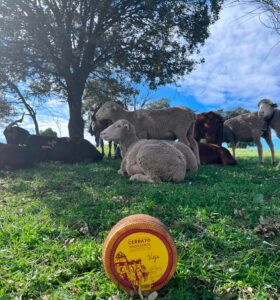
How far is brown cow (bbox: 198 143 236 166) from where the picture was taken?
11349 mm

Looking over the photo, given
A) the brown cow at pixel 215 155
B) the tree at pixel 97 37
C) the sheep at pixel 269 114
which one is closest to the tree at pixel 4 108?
the tree at pixel 97 37

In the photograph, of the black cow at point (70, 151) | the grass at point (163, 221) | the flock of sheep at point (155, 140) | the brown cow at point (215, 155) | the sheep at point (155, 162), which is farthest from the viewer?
the black cow at point (70, 151)

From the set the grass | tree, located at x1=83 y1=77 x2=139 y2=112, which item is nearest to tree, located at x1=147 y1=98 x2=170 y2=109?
tree, located at x1=83 y1=77 x2=139 y2=112

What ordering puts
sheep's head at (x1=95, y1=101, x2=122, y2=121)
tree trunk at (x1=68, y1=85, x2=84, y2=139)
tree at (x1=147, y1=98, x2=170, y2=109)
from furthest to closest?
tree at (x1=147, y1=98, x2=170, y2=109) < tree trunk at (x1=68, y1=85, x2=84, y2=139) < sheep's head at (x1=95, y1=101, x2=122, y2=121)

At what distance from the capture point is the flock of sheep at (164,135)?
23.9 ft

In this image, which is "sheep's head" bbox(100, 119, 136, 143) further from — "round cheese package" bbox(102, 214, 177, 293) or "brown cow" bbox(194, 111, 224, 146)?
"round cheese package" bbox(102, 214, 177, 293)

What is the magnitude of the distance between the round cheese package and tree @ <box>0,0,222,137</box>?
46.9 feet

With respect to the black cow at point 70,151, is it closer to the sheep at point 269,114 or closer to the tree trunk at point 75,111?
the tree trunk at point 75,111

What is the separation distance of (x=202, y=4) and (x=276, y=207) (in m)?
14.8

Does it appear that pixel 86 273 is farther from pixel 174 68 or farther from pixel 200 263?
pixel 174 68

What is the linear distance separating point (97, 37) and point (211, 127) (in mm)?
7594

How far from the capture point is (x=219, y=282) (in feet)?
9.87

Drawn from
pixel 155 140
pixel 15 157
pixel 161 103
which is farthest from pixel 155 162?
pixel 161 103

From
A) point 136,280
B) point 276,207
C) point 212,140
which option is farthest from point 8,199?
point 212,140
